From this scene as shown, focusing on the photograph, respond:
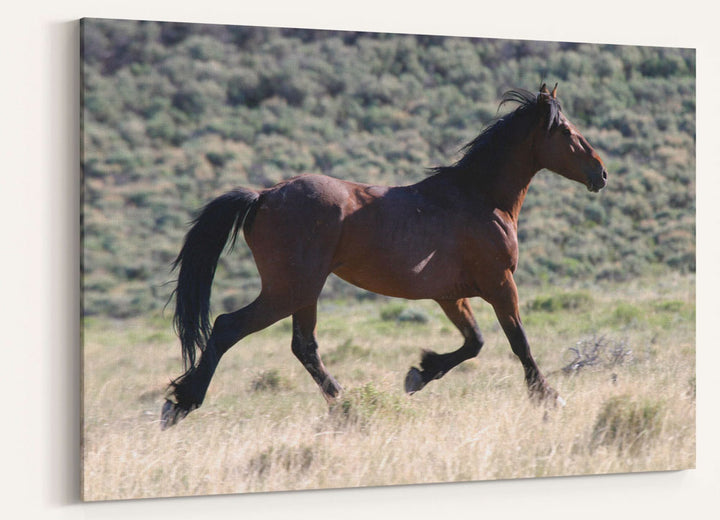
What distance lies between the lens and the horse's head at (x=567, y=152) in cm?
583

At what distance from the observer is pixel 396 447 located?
5406 mm

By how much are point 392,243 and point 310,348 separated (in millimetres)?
801

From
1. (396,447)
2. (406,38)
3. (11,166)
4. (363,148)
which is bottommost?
(396,447)

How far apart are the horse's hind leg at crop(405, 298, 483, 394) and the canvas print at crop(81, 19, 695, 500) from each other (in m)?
0.01

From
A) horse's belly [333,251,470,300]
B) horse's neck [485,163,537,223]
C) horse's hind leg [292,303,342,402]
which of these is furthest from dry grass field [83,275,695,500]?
horse's neck [485,163,537,223]

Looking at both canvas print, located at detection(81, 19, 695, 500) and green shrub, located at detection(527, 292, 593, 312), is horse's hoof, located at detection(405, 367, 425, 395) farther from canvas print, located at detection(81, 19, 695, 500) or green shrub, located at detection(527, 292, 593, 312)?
green shrub, located at detection(527, 292, 593, 312)

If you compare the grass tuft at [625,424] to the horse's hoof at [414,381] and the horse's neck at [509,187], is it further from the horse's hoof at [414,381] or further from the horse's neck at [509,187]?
the horse's neck at [509,187]

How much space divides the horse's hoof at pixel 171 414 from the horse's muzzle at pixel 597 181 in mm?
2762

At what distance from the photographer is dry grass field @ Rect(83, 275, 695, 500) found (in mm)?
5090

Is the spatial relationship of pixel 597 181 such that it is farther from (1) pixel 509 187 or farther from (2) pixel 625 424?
(2) pixel 625 424

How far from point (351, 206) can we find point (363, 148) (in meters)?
1.69

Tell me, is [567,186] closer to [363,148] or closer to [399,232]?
[363,148]

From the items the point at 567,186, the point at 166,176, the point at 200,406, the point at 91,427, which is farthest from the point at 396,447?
the point at 567,186

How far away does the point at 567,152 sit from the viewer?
19.3 ft
